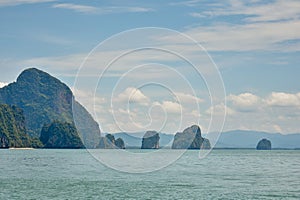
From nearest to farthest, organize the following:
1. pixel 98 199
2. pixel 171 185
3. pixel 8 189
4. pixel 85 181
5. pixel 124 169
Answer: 1. pixel 98 199
2. pixel 8 189
3. pixel 171 185
4. pixel 85 181
5. pixel 124 169

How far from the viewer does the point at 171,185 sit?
175 ft

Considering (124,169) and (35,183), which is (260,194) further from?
(124,169)

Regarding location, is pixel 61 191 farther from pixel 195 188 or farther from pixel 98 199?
pixel 195 188

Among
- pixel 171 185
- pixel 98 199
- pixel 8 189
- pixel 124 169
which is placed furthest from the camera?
pixel 124 169

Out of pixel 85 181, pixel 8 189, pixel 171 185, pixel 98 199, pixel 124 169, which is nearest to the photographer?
pixel 98 199

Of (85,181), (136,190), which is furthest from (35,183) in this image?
(136,190)

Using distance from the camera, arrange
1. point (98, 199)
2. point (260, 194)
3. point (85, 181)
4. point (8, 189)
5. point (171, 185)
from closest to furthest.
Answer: point (98, 199)
point (260, 194)
point (8, 189)
point (171, 185)
point (85, 181)

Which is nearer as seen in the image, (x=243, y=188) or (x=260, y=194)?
(x=260, y=194)

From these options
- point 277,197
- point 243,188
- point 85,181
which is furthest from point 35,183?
point 277,197

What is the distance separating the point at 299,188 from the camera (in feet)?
169

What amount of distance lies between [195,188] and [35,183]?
601 inches

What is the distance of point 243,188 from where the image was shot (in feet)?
167

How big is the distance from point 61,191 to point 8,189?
16.3 feet

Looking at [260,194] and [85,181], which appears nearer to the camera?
[260,194]
